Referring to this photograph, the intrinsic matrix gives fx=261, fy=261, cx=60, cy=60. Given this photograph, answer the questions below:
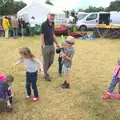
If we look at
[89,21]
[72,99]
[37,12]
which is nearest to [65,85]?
[72,99]

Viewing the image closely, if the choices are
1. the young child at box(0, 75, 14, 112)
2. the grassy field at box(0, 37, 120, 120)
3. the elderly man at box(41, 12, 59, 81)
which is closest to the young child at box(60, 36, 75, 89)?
the grassy field at box(0, 37, 120, 120)

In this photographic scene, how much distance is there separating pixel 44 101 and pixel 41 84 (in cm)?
110

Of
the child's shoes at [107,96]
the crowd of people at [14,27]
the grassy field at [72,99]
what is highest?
→ the crowd of people at [14,27]

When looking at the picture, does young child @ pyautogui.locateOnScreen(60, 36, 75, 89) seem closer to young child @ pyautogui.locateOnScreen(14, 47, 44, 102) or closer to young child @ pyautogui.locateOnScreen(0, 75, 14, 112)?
young child @ pyautogui.locateOnScreen(14, 47, 44, 102)

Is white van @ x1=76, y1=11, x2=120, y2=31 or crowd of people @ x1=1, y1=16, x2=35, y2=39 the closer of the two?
crowd of people @ x1=1, y1=16, x2=35, y2=39

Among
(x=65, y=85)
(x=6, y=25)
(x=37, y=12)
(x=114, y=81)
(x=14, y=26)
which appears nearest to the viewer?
(x=114, y=81)

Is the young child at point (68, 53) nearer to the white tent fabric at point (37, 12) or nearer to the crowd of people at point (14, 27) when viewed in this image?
the crowd of people at point (14, 27)

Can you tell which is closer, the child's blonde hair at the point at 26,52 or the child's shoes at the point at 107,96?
the child's blonde hair at the point at 26,52

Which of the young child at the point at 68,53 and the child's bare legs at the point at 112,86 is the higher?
the young child at the point at 68,53

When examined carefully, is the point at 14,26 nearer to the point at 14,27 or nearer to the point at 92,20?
the point at 14,27

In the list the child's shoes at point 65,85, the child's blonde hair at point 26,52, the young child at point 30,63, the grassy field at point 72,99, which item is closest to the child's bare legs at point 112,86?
the grassy field at point 72,99

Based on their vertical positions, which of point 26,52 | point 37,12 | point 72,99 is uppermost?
point 37,12

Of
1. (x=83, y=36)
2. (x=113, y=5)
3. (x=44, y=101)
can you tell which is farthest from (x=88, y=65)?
(x=113, y=5)

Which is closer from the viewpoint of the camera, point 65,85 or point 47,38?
point 65,85
